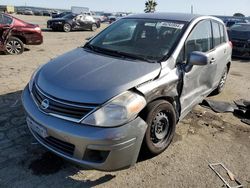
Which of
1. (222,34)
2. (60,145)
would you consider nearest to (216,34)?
(222,34)

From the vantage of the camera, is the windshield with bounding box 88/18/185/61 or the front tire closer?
the front tire

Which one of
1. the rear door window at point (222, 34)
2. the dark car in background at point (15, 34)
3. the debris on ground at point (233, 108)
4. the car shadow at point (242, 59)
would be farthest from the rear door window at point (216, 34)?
the dark car in background at point (15, 34)

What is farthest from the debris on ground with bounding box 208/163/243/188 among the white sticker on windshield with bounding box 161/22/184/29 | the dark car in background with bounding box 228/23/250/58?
the dark car in background with bounding box 228/23/250/58

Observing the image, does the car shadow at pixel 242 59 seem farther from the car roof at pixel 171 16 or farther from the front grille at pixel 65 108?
the front grille at pixel 65 108

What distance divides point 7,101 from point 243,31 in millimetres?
10461

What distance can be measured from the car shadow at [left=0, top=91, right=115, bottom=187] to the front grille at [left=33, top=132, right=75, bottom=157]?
0.41 m

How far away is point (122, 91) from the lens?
3.04m

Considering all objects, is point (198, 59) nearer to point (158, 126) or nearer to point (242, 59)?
point (158, 126)

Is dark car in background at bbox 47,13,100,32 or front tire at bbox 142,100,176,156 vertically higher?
front tire at bbox 142,100,176,156

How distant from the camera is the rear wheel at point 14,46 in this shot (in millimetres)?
9781

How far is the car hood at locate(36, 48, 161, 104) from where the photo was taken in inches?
118

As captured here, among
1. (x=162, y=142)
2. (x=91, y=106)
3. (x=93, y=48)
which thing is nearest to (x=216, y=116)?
(x=162, y=142)

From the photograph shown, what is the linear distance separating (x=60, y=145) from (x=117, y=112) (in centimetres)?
71

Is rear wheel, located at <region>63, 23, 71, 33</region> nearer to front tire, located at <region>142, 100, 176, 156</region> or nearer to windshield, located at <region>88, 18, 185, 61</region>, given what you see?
windshield, located at <region>88, 18, 185, 61</region>
